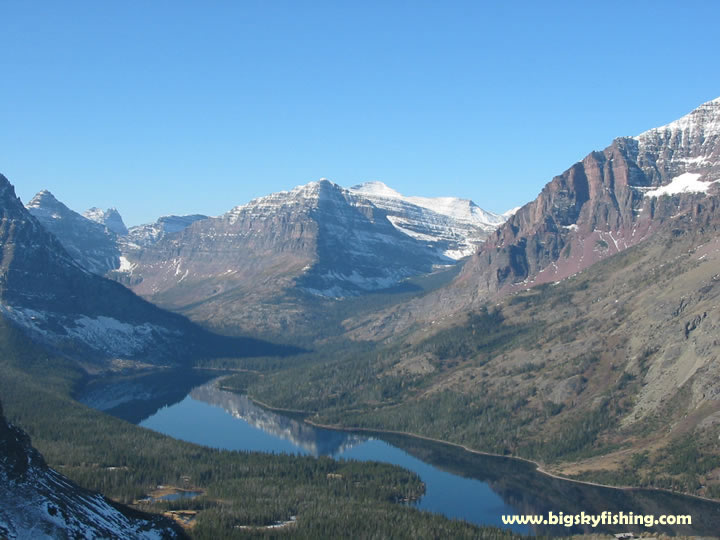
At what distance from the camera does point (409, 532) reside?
193750mm

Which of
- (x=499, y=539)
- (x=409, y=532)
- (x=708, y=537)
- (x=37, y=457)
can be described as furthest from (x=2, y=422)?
(x=708, y=537)

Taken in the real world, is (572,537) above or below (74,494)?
below

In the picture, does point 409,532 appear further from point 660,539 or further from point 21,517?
point 21,517

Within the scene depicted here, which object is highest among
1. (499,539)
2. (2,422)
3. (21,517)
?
(2,422)

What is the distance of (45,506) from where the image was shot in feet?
476

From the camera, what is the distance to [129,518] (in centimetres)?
16538

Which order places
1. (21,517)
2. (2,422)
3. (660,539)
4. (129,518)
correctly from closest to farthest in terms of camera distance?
(21,517)
(2,422)
(129,518)
(660,539)

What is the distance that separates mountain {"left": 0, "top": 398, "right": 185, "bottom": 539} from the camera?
140500 mm

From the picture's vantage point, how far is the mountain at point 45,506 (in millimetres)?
140500

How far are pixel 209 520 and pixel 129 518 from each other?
34.1 m

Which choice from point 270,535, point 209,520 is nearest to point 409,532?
point 270,535

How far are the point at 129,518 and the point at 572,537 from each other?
330ft

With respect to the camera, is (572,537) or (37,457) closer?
(37,457)

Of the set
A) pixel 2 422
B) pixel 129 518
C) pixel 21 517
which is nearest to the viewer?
pixel 21 517
